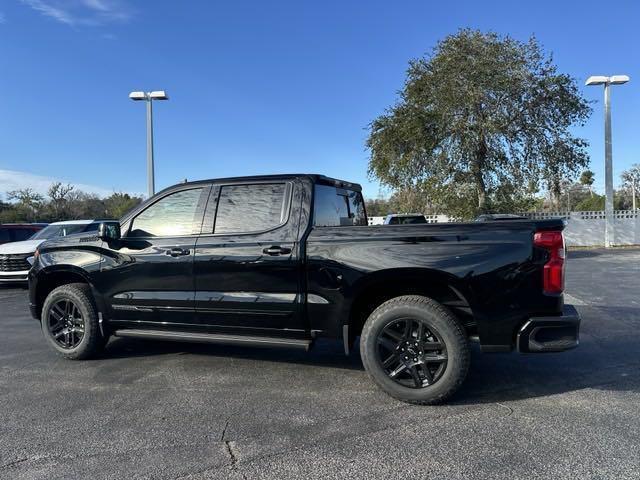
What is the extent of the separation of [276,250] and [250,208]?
585mm

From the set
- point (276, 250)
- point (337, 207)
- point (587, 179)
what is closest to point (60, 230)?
point (337, 207)

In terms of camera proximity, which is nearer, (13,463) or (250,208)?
(13,463)

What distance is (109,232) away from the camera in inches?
188

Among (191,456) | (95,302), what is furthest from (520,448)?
(95,302)

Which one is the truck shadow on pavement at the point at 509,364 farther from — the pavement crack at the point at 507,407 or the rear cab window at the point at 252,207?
the rear cab window at the point at 252,207

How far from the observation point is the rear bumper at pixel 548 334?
368 cm

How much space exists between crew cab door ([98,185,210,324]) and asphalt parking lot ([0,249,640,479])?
2.20 feet

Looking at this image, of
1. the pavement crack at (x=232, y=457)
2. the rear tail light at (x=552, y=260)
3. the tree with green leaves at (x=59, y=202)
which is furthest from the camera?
the tree with green leaves at (x=59, y=202)

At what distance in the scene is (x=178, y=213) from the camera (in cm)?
485

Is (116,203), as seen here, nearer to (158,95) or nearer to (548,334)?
(158,95)

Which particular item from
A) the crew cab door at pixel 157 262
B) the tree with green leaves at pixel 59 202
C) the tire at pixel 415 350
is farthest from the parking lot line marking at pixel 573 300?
the tree with green leaves at pixel 59 202

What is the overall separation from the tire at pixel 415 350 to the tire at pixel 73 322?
303cm

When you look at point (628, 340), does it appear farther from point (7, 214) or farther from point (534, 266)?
point (7, 214)

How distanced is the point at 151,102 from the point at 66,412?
16.1 metres
